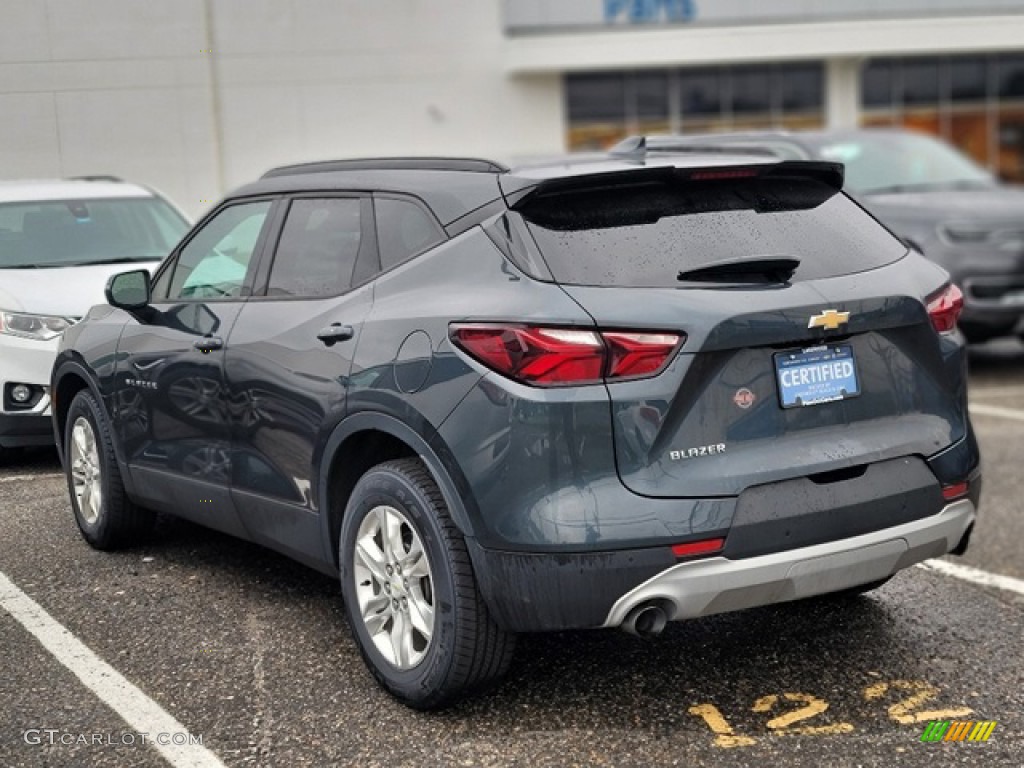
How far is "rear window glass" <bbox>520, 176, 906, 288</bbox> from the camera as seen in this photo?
12.3 feet

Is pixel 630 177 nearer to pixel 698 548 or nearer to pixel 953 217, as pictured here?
pixel 698 548

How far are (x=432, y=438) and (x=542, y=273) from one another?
1.76ft

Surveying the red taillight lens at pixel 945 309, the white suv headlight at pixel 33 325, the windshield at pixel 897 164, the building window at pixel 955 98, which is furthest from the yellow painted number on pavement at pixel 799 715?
the building window at pixel 955 98

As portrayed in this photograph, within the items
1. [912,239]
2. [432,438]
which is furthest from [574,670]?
[912,239]

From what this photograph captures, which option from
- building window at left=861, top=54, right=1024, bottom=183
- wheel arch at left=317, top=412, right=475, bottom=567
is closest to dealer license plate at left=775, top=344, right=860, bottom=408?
wheel arch at left=317, top=412, right=475, bottom=567

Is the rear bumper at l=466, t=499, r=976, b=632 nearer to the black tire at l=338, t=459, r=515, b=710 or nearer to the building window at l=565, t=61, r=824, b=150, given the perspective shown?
the black tire at l=338, t=459, r=515, b=710

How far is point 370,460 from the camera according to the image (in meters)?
4.18

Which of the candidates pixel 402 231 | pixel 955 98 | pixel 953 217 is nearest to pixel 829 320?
pixel 402 231

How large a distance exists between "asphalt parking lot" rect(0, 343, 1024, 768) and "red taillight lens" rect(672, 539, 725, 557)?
59cm

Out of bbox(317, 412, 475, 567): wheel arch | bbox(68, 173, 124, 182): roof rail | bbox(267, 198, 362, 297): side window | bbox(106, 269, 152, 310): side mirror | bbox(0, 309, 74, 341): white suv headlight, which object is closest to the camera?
bbox(317, 412, 475, 567): wheel arch

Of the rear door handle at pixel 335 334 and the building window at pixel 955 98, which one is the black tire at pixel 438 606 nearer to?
the rear door handle at pixel 335 334

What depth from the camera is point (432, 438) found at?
12.2ft

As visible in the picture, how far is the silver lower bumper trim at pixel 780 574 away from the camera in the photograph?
355cm

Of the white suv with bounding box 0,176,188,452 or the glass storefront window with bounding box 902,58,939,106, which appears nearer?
the white suv with bounding box 0,176,188,452
